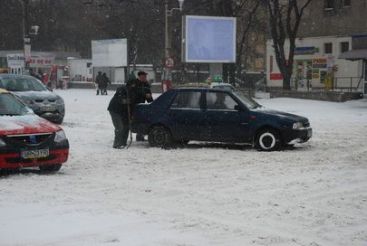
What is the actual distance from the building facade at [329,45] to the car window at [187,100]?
30884 millimetres

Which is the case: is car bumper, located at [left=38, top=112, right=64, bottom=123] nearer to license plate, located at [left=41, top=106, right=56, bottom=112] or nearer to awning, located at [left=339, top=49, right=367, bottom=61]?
license plate, located at [left=41, top=106, right=56, bottom=112]

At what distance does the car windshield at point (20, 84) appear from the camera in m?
21.5

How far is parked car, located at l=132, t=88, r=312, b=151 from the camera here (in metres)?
14.9

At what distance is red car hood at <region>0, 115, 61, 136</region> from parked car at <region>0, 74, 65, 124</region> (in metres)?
8.79

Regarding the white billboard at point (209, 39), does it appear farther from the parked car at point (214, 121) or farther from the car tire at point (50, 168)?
the car tire at point (50, 168)

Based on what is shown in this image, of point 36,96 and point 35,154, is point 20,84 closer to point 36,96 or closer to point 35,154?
point 36,96

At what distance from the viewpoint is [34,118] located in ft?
39.7

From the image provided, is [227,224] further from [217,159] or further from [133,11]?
[133,11]

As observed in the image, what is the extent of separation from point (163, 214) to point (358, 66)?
43.1 metres

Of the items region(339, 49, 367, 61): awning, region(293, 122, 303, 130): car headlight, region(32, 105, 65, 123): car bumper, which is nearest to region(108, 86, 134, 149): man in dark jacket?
region(293, 122, 303, 130): car headlight

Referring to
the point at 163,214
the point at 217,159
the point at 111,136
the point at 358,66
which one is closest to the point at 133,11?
the point at 358,66

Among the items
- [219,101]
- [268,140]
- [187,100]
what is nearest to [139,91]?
[187,100]

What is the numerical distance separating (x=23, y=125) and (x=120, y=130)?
451cm

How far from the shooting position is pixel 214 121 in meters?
15.2
